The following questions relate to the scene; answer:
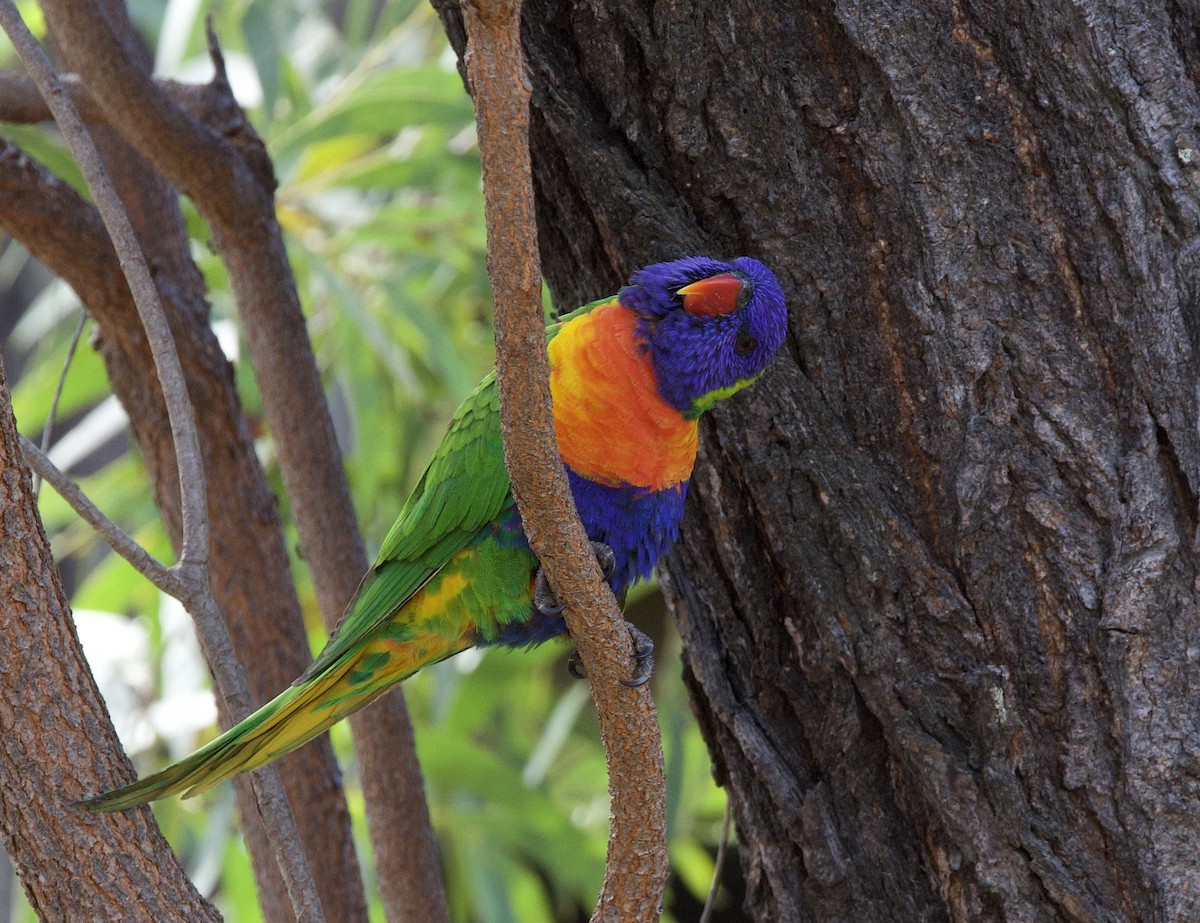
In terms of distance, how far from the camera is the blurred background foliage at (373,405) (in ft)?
9.45

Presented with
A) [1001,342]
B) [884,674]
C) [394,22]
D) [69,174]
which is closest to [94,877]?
[884,674]

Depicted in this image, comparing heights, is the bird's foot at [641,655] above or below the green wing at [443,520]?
below

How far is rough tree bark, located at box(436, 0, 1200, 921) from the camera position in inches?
49.5

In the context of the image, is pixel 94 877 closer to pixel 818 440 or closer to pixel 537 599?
pixel 537 599

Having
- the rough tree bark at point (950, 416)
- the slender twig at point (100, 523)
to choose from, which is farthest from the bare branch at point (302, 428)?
the rough tree bark at point (950, 416)

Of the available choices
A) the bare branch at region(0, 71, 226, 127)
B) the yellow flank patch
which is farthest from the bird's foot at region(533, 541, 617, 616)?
the bare branch at region(0, 71, 226, 127)

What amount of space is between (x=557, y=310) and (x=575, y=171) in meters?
0.28

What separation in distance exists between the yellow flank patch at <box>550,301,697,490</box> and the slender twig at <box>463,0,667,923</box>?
12.3 inches

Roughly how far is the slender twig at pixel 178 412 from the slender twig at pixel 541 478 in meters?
0.41

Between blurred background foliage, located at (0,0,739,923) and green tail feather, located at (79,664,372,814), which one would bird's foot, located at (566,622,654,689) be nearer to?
green tail feather, located at (79,664,372,814)

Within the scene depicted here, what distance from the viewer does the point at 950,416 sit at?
133 centimetres

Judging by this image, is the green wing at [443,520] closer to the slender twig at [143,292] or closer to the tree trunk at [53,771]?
the slender twig at [143,292]

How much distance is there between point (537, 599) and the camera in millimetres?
1390

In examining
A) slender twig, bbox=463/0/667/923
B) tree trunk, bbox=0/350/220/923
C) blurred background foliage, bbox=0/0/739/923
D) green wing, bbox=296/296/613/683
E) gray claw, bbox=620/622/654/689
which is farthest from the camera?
blurred background foliage, bbox=0/0/739/923
